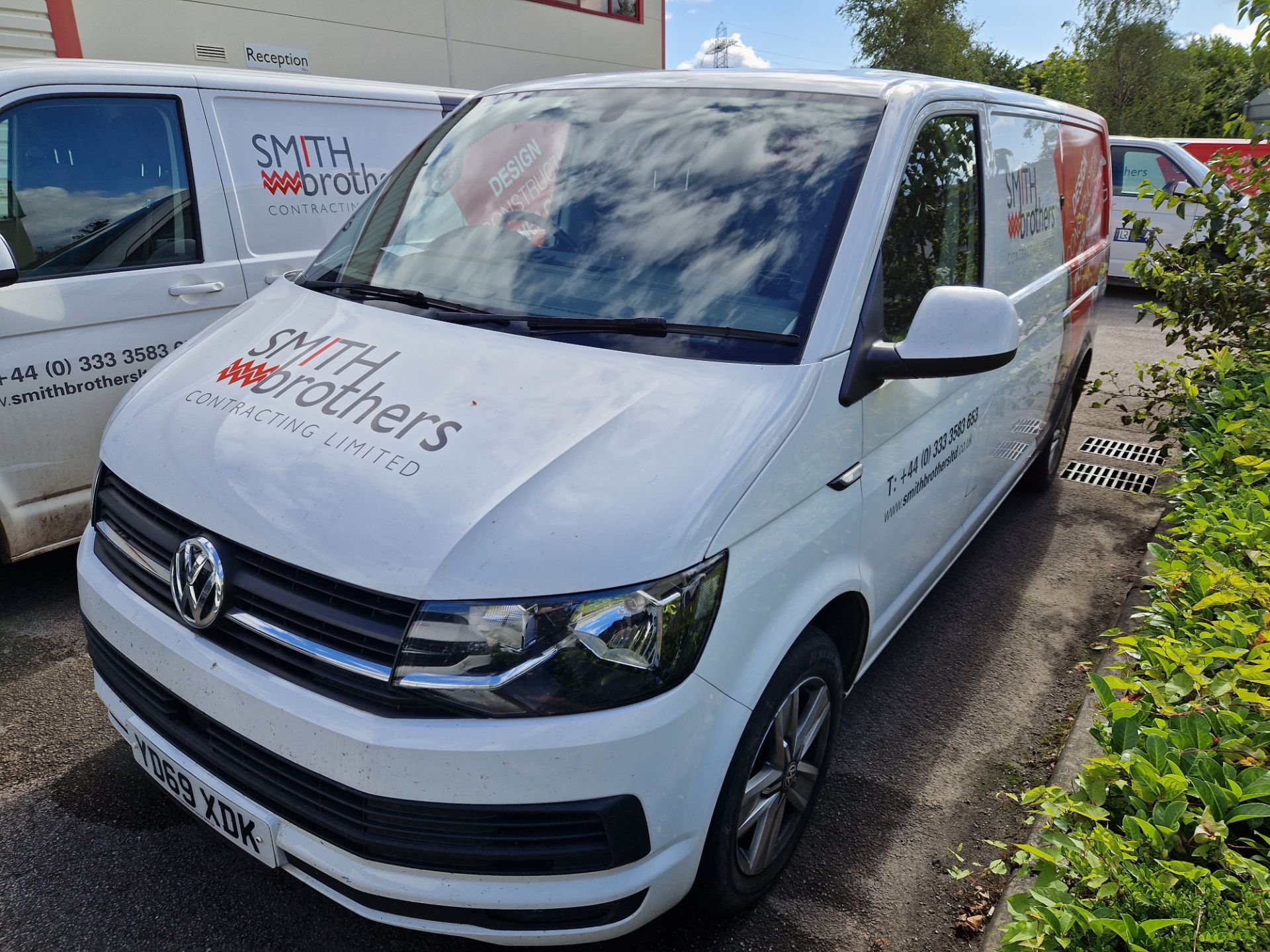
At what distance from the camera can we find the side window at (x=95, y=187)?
3.51 m

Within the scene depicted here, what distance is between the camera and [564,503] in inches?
71.8

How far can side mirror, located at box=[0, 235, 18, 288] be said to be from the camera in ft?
10.5

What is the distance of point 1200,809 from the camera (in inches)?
73.2

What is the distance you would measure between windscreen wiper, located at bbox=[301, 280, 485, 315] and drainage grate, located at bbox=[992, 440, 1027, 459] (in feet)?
7.39

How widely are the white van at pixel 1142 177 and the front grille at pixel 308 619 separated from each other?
39.9 ft

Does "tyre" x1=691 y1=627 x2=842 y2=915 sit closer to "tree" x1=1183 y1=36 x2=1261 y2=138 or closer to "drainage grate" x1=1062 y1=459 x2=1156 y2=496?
"drainage grate" x1=1062 y1=459 x2=1156 y2=496

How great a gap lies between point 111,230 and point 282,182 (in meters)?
0.85

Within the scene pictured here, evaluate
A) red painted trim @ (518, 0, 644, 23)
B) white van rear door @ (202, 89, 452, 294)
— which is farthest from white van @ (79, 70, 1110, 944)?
red painted trim @ (518, 0, 644, 23)

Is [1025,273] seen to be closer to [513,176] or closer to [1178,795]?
[513,176]

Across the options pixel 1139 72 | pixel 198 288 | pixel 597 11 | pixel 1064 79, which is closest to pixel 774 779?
pixel 198 288

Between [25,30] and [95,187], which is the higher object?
[25,30]

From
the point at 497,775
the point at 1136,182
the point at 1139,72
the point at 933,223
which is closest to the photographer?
the point at 497,775

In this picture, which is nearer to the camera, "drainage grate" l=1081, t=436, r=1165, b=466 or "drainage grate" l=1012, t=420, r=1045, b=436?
"drainage grate" l=1012, t=420, r=1045, b=436

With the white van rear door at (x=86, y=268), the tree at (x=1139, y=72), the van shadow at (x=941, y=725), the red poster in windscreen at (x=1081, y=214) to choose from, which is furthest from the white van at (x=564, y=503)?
the tree at (x=1139, y=72)
